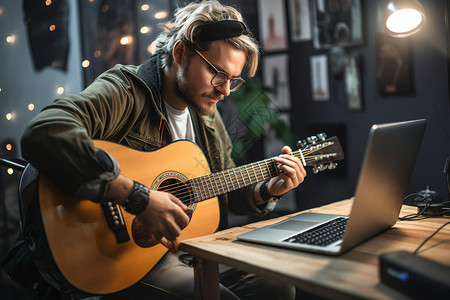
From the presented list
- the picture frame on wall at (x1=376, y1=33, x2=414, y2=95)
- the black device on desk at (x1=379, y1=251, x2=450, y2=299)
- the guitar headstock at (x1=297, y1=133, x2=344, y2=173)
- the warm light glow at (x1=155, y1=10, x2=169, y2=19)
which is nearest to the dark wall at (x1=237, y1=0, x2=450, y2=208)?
the picture frame on wall at (x1=376, y1=33, x2=414, y2=95)

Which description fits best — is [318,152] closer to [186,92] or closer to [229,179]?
[229,179]

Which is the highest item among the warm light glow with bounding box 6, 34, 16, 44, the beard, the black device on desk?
the warm light glow with bounding box 6, 34, 16, 44

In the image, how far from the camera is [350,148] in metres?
2.93

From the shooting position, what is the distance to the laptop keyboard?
103cm

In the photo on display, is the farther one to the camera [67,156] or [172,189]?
[172,189]

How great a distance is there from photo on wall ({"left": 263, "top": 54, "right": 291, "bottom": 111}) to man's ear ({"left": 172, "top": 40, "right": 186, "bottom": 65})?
176 centimetres

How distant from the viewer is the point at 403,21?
171cm

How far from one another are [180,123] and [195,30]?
0.40m

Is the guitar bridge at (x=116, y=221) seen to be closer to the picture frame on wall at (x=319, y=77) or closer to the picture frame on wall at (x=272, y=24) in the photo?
the picture frame on wall at (x=319, y=77)

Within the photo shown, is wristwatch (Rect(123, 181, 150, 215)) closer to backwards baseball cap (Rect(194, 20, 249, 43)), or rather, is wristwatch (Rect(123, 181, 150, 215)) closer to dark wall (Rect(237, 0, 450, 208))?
backwards baseball cap (Rect(194, 20, 249, 43))

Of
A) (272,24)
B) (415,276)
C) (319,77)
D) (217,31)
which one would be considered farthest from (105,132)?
(272,24)

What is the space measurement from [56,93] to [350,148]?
2034 mm

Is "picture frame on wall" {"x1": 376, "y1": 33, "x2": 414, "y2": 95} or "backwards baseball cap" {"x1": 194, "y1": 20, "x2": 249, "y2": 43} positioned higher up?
"backwards baseball cap" {"x1": 194, "y1": 20, "x2": 249, "y2": 43}

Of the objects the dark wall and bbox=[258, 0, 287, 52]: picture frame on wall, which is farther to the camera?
bbox=[258, 0, 287, 52]: picture frame on wall
